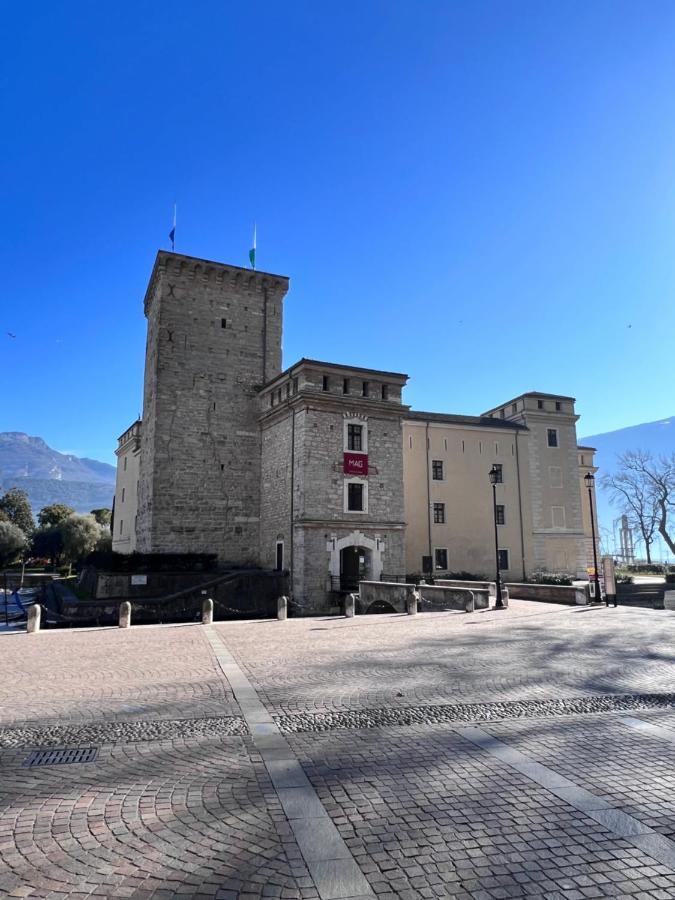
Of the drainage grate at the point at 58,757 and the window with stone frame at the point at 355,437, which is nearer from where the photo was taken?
the drainage grate at the point at 58,757

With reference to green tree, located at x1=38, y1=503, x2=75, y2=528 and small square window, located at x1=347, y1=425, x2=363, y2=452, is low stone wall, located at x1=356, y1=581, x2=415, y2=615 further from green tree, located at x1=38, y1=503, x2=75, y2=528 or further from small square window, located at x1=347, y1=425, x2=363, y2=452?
green tree, located at x1=38, y1=503, x2=75, y2=528

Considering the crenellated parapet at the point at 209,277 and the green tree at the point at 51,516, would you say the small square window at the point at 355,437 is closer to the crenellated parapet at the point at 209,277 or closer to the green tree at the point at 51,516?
the crenellated parapet at the point at 209,277

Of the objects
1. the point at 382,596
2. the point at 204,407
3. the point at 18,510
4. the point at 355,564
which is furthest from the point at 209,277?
the point at 18,510

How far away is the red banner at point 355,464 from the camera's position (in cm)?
3075

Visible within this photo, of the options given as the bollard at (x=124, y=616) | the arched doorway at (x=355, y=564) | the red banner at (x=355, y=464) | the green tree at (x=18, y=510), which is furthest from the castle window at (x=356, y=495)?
the green tree at (x=18, y=510)

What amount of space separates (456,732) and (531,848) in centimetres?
292

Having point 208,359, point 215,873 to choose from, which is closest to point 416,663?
point 215,873

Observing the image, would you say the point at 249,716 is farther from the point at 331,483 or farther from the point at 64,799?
the point at 331,483

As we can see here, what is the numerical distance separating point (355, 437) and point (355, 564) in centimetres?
683

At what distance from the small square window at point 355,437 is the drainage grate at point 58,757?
993 inches

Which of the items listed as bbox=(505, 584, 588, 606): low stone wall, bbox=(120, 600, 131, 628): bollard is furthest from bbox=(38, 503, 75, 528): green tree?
bbox=(120, 600, 131, 628): bollard

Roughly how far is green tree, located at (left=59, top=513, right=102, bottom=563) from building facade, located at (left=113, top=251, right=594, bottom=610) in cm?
2444

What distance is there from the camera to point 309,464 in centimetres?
2967

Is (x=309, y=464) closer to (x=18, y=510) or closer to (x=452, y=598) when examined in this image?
(x=452, y=598)
